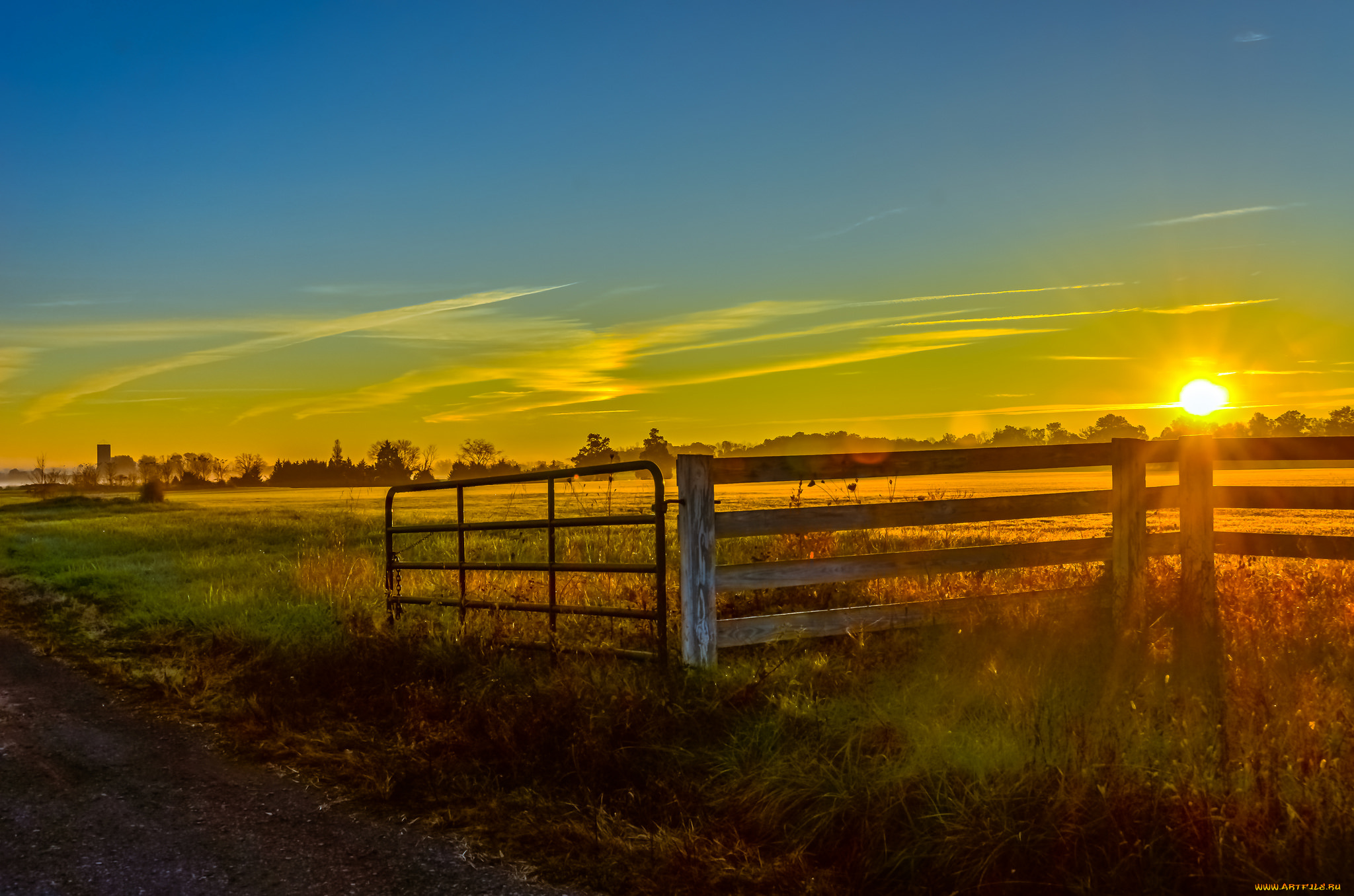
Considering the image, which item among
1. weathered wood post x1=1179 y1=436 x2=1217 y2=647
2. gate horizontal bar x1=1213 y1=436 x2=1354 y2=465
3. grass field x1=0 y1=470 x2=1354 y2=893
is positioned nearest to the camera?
grass field x1=0 y1=470 x2=1354 y2=893

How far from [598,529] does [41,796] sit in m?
15.9

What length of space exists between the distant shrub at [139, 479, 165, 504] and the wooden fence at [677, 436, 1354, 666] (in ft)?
202

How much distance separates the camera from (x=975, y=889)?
458cm

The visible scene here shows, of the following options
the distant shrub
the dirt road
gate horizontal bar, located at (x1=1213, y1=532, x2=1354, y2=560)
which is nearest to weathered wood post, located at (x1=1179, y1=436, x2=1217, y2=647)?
gate horizontal bar, located at (x1=1213, y1=532, x2=1354, y2=560)

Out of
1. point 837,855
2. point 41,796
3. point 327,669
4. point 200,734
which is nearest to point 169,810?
point 41,796

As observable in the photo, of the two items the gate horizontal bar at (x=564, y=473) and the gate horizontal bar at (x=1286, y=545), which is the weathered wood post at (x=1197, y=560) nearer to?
the gate horizontal bar at (x=1286, y=545)

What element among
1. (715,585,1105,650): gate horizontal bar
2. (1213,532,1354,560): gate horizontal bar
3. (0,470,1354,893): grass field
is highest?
(1213,532,1354,560): gate horizontal bar

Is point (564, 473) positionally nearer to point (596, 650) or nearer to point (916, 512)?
point (596, 650)

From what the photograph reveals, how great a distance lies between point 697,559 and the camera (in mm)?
7969

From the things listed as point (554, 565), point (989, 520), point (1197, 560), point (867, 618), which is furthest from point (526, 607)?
point (1197, 560)

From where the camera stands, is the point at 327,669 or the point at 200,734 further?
the point at 327,669

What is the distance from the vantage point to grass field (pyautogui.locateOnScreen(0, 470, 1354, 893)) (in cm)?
473

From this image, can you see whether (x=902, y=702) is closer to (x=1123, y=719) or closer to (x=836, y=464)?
(x=1123, y=719)

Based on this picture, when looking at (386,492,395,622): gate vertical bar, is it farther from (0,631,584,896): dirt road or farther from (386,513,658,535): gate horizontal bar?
(0,631,584,896): dirt road
